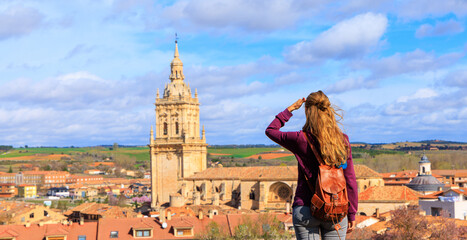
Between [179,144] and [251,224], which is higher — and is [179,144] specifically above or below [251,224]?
above

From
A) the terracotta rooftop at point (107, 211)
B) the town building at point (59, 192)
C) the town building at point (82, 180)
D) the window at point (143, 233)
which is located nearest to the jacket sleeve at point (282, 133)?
the window at point (143, 233)

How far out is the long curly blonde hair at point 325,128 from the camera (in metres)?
5.32

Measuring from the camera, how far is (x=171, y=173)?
80.9 metres

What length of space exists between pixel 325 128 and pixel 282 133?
0.34 m

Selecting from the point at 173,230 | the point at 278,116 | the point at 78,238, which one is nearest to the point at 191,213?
the point at 173,230

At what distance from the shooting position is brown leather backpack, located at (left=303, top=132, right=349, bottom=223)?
17.0 ft

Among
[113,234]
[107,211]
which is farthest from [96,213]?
[113,234]

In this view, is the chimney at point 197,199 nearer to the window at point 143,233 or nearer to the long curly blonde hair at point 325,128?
the window at point 143,233

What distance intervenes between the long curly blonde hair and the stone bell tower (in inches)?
2909

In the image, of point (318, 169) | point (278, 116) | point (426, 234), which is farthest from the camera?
point (426, 234)

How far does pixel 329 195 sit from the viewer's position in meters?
5.18

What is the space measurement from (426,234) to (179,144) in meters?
41.3

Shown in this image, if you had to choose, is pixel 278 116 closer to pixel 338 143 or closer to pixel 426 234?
pixel 338 143

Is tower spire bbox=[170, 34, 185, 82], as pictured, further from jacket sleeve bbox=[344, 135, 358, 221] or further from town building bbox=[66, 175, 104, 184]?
town building bbox=[66, 175, 104, 184]
